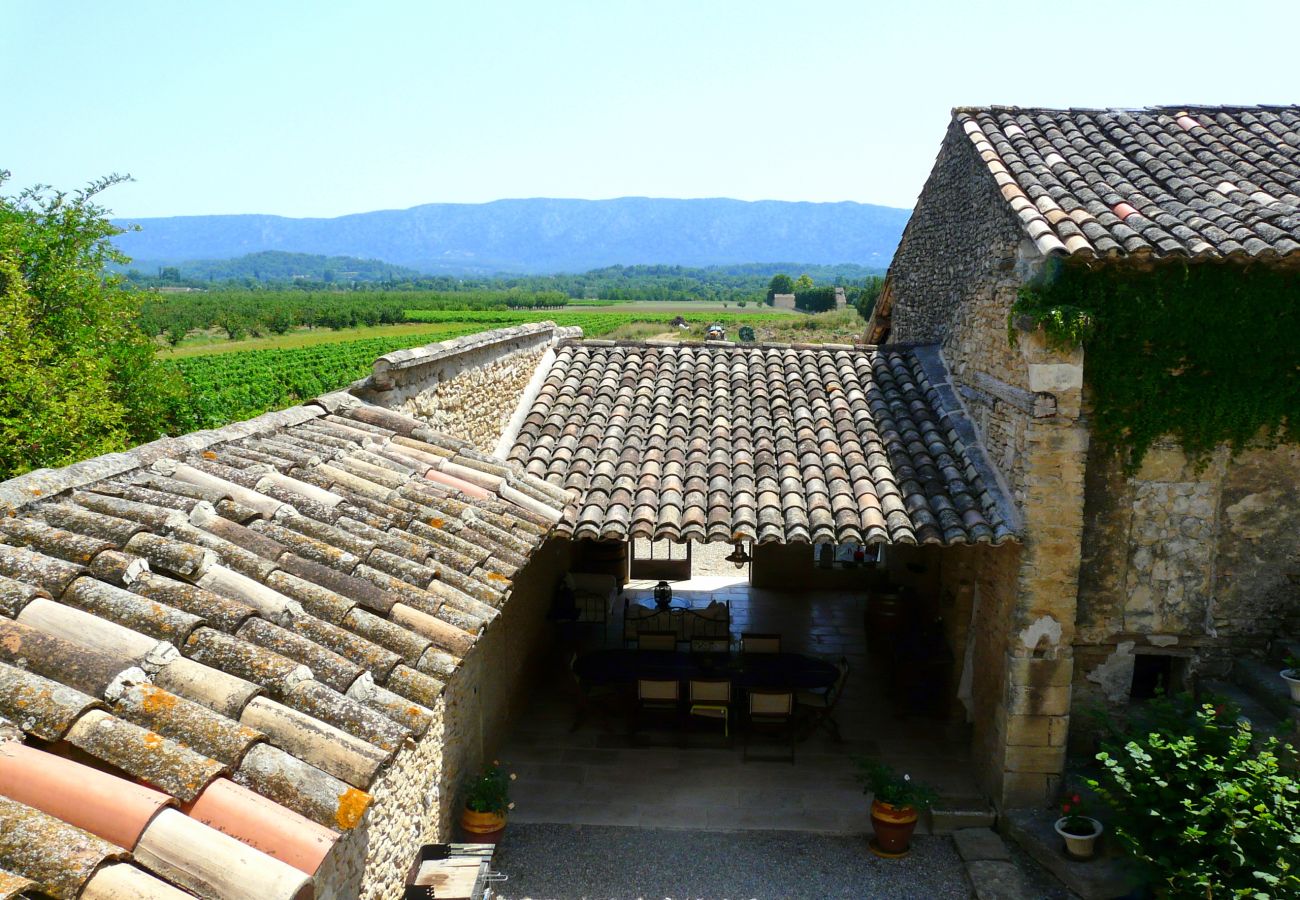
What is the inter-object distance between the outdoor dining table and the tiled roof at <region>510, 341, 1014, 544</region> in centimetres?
213

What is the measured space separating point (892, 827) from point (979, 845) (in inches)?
33.5

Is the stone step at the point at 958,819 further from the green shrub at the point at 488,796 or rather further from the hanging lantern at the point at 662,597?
the hanging lantern at the point at 662,597

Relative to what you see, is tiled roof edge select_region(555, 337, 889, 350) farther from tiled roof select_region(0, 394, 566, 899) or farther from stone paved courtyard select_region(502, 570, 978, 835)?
tiled roof select_region(0, 394, 566, 899)

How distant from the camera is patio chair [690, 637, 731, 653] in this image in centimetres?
1038

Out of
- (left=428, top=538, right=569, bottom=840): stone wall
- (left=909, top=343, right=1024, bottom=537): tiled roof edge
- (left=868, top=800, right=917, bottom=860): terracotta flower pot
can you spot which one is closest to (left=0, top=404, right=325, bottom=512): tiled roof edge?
(left=428, top=538, right=569, bottom=840): stone wall

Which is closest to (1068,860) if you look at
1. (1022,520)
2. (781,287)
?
(1022,520)

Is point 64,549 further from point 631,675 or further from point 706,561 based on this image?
point 706,561

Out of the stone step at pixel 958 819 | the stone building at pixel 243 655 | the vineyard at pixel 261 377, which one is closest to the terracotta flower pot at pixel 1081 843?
the stone step at pixel 958 819

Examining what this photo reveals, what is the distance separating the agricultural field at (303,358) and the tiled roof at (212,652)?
13.2 m

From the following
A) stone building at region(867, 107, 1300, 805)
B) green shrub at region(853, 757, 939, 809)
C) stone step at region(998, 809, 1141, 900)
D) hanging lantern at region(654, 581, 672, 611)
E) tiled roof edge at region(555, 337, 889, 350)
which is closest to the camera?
stone step at region(998, 809, 1141, 900)

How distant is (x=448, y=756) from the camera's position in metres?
6.96

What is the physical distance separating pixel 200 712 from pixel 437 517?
9.65 feet

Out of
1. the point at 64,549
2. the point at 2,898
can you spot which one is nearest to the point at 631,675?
the point at 64,549

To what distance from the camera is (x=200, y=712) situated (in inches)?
121
